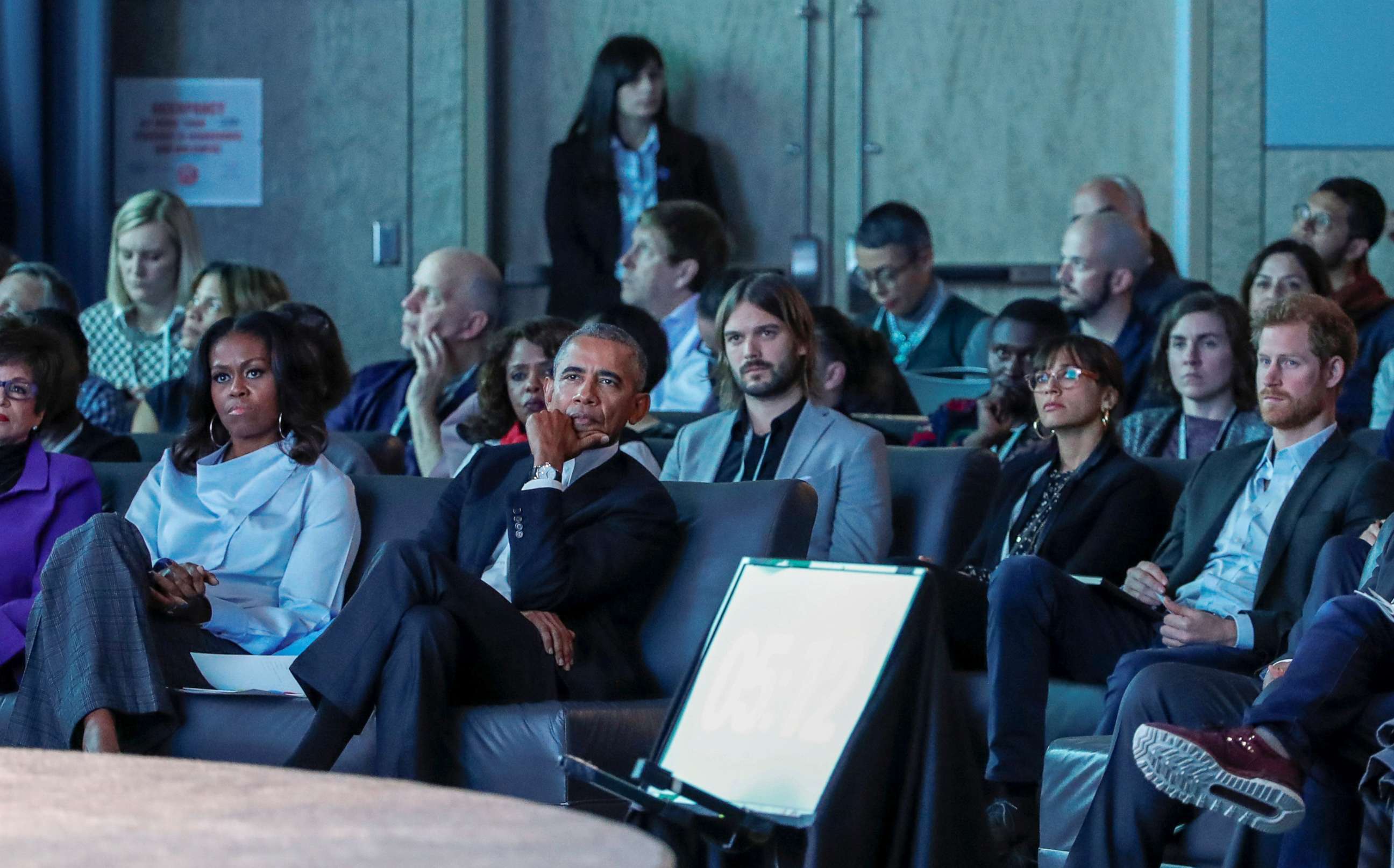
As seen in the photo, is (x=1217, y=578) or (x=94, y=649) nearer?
(x=94, y=649)

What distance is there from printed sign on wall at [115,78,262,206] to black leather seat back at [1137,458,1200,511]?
435 cm

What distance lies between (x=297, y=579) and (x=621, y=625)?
0.66m

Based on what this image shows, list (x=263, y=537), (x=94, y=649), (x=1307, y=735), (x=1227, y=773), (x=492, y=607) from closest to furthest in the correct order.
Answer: (x=1227, y=773)
(x=1307, y=735)
(x=492, y=607)
(x=94, y=649)
(x=263, y=537)

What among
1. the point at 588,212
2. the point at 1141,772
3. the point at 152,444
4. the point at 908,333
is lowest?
the point at 1141,772

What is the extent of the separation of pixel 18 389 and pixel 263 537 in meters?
0.62

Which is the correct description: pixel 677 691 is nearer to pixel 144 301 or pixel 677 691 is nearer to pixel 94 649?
pixel 94 649

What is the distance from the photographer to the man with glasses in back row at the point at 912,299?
18.5 ft

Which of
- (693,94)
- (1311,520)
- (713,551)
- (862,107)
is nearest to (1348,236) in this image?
(862,107)

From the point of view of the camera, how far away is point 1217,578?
141 inches

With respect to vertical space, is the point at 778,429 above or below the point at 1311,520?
above

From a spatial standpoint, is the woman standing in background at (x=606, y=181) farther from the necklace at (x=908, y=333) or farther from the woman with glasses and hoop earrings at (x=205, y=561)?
the woman with glasses and hoop earrings at (x=205, y=561)

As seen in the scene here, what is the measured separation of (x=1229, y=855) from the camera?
279 centimetres

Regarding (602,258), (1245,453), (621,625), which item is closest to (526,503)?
(621,625)

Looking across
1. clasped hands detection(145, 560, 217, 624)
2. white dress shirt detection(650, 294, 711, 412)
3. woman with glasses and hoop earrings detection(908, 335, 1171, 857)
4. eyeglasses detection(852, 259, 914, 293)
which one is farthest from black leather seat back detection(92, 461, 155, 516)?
eyeglasses detection(852, 259, 914, 293)
